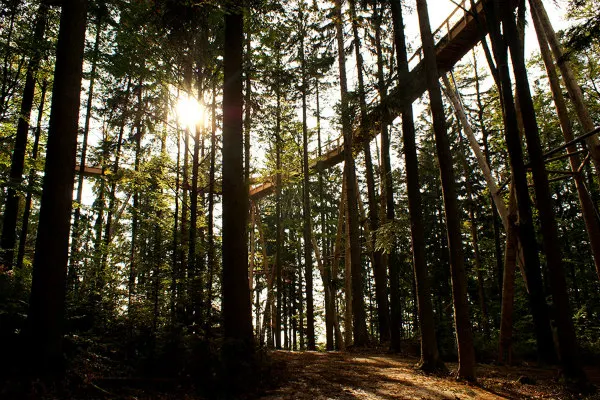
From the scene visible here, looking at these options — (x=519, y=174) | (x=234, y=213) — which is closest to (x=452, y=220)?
(x=519, y=174)

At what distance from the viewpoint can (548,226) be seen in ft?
21.1

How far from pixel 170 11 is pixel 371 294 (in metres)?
26.6

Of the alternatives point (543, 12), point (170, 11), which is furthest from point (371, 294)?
point (170, 11)

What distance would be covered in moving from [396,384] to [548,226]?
154 inches

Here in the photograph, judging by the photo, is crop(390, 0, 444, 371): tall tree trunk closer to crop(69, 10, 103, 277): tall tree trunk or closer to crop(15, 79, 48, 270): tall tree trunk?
crop(69, 10, 103, 277): tall tree trunk

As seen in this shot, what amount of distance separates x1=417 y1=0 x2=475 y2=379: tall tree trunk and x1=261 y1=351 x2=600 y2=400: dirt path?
560 millimetres

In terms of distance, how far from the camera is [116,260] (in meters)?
10.3

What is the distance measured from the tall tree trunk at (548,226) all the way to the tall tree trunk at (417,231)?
217cm

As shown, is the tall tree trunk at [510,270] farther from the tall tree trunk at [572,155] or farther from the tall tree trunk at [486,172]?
the tall tree trunk at [572,155]

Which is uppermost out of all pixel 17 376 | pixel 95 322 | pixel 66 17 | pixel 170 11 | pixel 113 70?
pixel 113 70

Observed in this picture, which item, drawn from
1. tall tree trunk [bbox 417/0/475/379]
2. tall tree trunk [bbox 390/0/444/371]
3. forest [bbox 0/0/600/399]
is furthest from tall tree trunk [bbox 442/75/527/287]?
tall tree trunk [bbox 390/0/444/371]

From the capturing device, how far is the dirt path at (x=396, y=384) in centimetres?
531

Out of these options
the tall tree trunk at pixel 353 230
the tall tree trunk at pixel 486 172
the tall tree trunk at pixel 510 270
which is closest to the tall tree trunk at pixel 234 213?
the tall tree trunk at pixel 510 270

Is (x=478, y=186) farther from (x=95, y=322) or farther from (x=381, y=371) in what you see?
(x=95, y=322)
